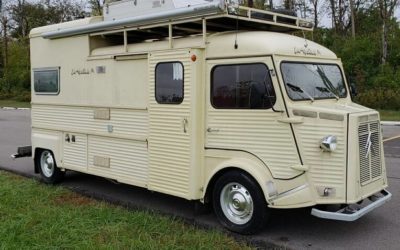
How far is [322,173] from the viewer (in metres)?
5.59

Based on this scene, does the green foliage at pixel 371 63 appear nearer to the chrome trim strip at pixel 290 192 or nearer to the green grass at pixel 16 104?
the chrome trim strip at pixel 290 192

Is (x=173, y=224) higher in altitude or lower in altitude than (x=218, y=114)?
lower

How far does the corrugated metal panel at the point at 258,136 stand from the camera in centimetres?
575

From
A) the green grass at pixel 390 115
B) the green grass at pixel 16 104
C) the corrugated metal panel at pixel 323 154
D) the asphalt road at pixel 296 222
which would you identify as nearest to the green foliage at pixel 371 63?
the green grass at pixel 390 115

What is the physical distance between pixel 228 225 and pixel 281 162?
105cm

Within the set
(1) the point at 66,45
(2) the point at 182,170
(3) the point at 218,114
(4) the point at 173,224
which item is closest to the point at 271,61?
(3) the point at 218,114

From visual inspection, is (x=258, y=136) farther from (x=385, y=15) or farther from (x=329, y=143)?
(x=385, y=15)

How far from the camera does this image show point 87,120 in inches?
320

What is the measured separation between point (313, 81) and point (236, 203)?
5.99 ft

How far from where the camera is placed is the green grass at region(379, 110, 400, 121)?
20.7 meters

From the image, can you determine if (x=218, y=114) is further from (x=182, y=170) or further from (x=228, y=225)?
(x=228, y=225)

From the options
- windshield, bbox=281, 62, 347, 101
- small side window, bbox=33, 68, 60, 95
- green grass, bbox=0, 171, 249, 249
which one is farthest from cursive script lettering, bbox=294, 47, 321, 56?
small side window, bbox=33, 68, 60, 95

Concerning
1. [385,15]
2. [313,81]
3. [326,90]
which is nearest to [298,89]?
[313,81]

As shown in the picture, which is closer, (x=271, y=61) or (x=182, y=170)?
(x=271, y=61)
